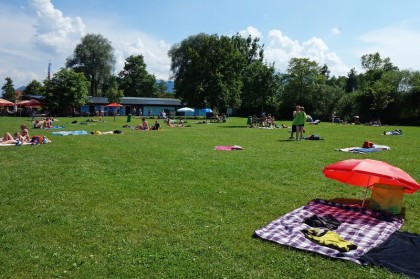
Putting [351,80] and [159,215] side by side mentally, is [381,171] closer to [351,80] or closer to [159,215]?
[159,215]

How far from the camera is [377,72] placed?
2719 inches

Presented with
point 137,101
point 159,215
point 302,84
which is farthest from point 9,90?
point 159,215

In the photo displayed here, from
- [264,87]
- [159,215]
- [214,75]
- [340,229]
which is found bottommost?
[159,215]

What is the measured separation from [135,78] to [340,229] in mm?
89842

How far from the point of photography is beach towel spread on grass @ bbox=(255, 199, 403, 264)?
5168mm

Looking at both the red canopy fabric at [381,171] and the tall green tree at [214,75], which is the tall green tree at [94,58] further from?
the red canopy fabric at [381,171]

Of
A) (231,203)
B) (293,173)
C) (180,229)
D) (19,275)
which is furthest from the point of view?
(293,173)

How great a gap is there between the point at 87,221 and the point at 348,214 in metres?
4.71

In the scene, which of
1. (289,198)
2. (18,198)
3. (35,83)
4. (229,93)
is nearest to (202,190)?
(289,198)

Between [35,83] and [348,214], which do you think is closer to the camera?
[348,214]

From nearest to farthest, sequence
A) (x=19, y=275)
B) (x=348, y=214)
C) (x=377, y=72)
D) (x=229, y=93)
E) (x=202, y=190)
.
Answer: (x=19, y=275), (x=348, y=214), (x=202, y=190), (x=229, y=93), (x=377, y=72)

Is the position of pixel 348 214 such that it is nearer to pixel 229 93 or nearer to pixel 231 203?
pixel 231 203

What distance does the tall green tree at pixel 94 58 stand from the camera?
244 feet

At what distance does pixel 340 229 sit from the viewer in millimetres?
5988
